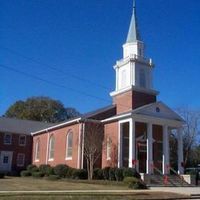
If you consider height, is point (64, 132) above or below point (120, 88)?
below

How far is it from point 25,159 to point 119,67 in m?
22.7

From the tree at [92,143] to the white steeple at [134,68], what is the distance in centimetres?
565

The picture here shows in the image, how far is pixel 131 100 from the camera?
44125 mm

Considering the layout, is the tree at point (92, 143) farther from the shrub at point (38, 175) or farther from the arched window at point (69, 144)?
the shrub at point (38, 175)

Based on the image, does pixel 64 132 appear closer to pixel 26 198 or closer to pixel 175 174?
pixel 175 174

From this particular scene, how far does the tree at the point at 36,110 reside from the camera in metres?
82.1

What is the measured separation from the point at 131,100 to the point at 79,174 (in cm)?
1106

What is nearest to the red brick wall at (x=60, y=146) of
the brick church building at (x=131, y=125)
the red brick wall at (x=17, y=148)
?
the brick church building at (x=131, y=125)

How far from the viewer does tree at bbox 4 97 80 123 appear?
269 feet

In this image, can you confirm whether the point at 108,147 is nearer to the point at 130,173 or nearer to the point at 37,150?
the point at 130,173

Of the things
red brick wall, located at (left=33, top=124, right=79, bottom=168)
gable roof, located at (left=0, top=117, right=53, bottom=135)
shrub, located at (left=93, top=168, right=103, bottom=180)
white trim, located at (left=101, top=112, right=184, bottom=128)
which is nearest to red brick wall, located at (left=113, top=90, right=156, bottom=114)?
white trim, located at (left=101, top=112, right=184, bottom=128)

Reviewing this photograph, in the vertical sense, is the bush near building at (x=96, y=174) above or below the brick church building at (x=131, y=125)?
below

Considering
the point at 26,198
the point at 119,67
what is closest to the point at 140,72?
the point at 119,67

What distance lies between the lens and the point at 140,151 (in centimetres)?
4344
